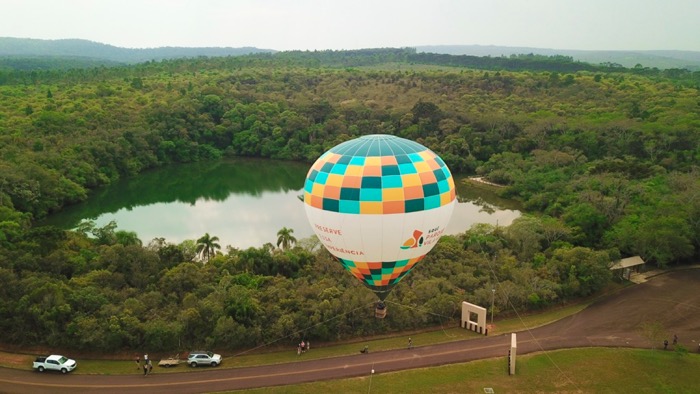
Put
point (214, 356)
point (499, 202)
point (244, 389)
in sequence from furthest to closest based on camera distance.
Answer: point (499, 202), point (214, 356), point (244, 389)

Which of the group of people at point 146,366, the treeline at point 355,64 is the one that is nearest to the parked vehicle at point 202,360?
the group of people at point 146,366

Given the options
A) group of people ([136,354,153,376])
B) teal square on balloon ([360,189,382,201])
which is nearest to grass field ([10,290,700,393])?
group of people ([136,354,153,376])

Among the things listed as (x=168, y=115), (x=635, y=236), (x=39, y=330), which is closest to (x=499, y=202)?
(x=635, y=236)

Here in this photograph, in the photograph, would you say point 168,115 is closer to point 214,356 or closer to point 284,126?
point 284,126

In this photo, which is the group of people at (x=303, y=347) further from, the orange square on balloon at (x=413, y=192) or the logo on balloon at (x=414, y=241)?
the orange square on balloon at (x=413, y=192)

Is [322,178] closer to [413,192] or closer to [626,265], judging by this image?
[413,192]

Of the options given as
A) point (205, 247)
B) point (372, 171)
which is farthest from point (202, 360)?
point (205, 247)

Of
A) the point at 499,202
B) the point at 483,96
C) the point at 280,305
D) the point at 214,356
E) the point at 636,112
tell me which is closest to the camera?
the point at 214,356

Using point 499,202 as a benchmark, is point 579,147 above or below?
above
